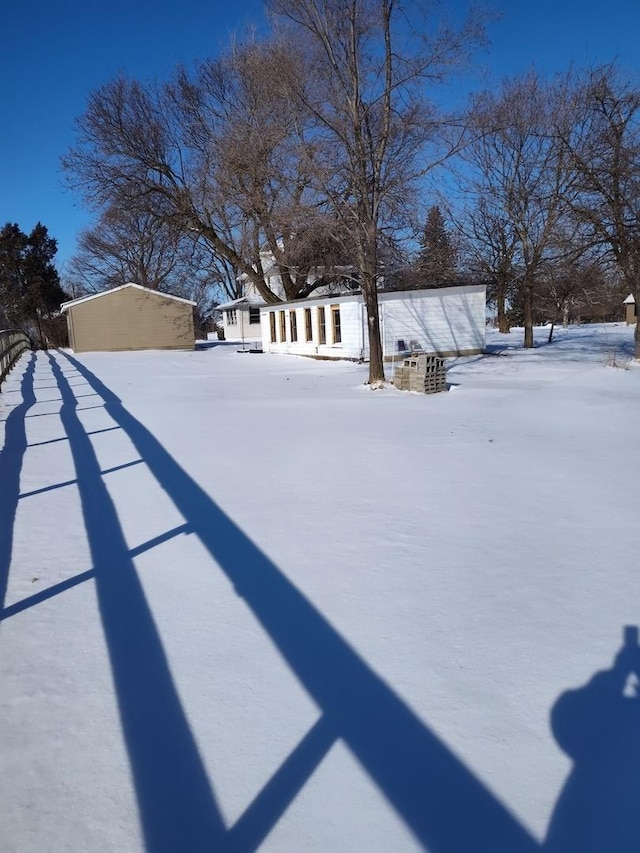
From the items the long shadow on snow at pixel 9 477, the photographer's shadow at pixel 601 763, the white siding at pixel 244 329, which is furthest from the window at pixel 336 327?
the photographer's shadow at pixel 601 763

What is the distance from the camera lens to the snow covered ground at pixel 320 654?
221cm

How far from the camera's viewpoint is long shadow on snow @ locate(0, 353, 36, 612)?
447 cm

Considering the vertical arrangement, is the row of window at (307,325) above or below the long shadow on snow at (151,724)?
above

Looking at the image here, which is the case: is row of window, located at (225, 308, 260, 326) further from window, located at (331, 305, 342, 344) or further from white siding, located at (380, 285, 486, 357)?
white siding, located at (380, 285, 486, 357)

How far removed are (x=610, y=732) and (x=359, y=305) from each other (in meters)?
20.2

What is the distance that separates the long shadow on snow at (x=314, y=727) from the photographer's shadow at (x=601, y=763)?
0.19m

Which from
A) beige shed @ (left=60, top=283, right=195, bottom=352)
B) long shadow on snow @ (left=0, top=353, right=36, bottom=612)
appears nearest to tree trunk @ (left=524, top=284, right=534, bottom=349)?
beige shed @ (left=60, top=283, right=195, bottom=352)

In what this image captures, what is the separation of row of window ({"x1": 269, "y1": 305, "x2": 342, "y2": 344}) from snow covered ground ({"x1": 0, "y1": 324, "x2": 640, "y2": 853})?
1717cm

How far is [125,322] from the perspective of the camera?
119 feet

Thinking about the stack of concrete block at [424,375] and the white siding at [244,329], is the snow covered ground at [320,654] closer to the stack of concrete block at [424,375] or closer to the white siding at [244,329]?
the stack of concrete block at [424,375]

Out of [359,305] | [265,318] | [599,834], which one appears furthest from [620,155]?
[599,834]

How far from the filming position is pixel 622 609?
358 centimetres

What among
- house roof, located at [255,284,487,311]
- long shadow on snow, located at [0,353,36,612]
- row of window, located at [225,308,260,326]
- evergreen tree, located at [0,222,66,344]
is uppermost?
evergreen tree, located at [0,222,66,344]

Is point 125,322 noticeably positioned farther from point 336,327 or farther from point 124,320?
point 336,327
